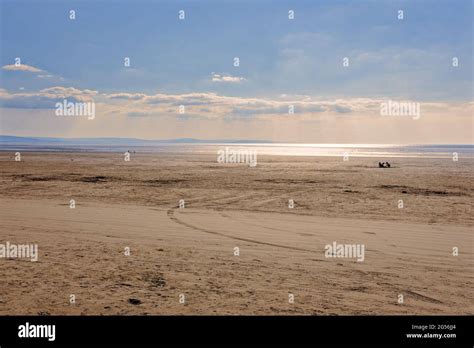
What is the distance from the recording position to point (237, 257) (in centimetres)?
1025

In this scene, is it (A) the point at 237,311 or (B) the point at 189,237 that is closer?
(A) the point at 237,311

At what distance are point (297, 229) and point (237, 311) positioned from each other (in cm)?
713

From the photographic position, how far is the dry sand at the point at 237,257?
7320 millimetres

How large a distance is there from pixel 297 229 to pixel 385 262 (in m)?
4.10

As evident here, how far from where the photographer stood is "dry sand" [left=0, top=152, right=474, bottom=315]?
7320 millimetres

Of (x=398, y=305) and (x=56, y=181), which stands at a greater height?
(x=56, y=181)
